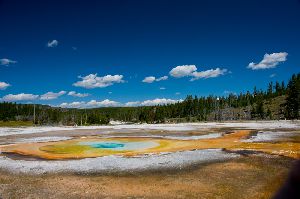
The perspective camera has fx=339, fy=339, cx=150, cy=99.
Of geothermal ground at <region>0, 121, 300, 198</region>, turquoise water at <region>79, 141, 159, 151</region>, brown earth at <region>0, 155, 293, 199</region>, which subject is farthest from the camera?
turquoise water at <region>79, 141, 159, 151</region>

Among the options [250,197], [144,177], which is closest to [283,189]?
[250,197]

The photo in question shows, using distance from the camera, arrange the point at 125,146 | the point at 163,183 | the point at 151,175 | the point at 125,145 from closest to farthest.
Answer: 1. the point at 163,183
2. the point at 151,175
3. the point at 125,146
4. the point at 125,145

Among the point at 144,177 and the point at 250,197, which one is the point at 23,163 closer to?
the point at 144,177

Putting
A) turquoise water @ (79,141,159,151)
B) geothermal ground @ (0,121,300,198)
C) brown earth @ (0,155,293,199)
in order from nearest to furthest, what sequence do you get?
brown earth @ (0,155,293,199) < geothermal ground @ (0,121,300,198) < turquoise water @ (79,141,159,151)

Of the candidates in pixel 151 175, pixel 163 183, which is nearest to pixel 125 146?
pixel 151 175

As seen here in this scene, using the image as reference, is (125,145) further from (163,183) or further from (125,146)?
(163,183)

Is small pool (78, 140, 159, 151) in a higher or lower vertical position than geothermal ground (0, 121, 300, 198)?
higher

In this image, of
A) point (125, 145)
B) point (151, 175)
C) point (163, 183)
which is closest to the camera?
point (163, 183)

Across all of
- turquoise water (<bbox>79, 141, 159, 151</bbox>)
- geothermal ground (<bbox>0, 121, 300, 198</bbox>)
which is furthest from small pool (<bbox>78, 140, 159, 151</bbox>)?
geothermal ground (<bbox>0, 121, 300, 198</bbox>)

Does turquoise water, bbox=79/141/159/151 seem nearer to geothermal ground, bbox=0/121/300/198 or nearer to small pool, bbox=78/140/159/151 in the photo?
small pool, bbox=78/140/159/151

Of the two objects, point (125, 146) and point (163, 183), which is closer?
point (163, 183)

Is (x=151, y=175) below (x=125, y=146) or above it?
below

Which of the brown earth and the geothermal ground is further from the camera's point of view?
the geothermal ground

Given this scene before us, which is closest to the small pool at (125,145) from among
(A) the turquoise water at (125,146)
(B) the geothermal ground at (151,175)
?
(A) the turquoise water at (125,146)
